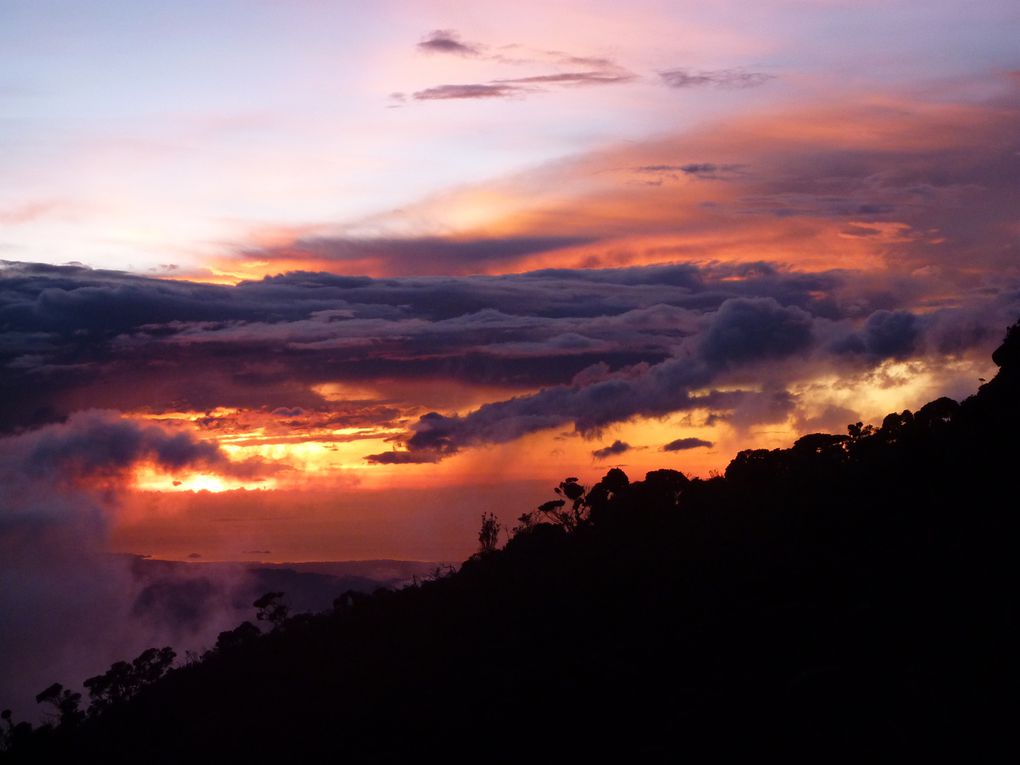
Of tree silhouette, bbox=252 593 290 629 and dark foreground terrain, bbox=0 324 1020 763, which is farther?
tree silhouette, bbox=252 593 290 629

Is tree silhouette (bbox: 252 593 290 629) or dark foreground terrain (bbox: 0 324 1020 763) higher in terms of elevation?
dark foreground terrain (bbox: 0 324 1020 763)

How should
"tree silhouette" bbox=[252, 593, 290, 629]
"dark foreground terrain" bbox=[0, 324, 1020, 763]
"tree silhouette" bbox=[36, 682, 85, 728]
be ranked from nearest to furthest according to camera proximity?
"dark foreground terrain" bbox=[0, 324, 1020, 763]
"tree silhouette" bbox=[36, 682, 85, 728]
"tree silhouette" bbox=[252, 593, 290, 629]

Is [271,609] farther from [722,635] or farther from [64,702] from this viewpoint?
[722,635]

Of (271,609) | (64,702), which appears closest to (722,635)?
(271,609)

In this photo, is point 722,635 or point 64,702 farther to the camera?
point 64,702

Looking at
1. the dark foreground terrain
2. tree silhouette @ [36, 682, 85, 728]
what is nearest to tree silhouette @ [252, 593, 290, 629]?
tree silhouette @ [36, 682, 85, 728]

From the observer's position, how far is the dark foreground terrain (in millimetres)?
21219

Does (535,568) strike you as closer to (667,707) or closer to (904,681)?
(667,707)

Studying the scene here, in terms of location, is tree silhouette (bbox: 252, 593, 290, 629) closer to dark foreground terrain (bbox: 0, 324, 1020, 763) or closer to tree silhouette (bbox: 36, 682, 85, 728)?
tree silhouette (bbox: 36, 682, 85, 728)

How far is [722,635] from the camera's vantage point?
87.6 feet

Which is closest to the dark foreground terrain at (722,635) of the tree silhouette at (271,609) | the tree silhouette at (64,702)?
the tree silhouette at (271,609)

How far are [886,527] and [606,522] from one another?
19689 mm

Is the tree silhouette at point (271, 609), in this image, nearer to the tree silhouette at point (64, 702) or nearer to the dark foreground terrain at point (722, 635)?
the tree silhouette at point (64, 702)

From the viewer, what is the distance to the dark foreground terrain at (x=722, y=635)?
69.6 ft
